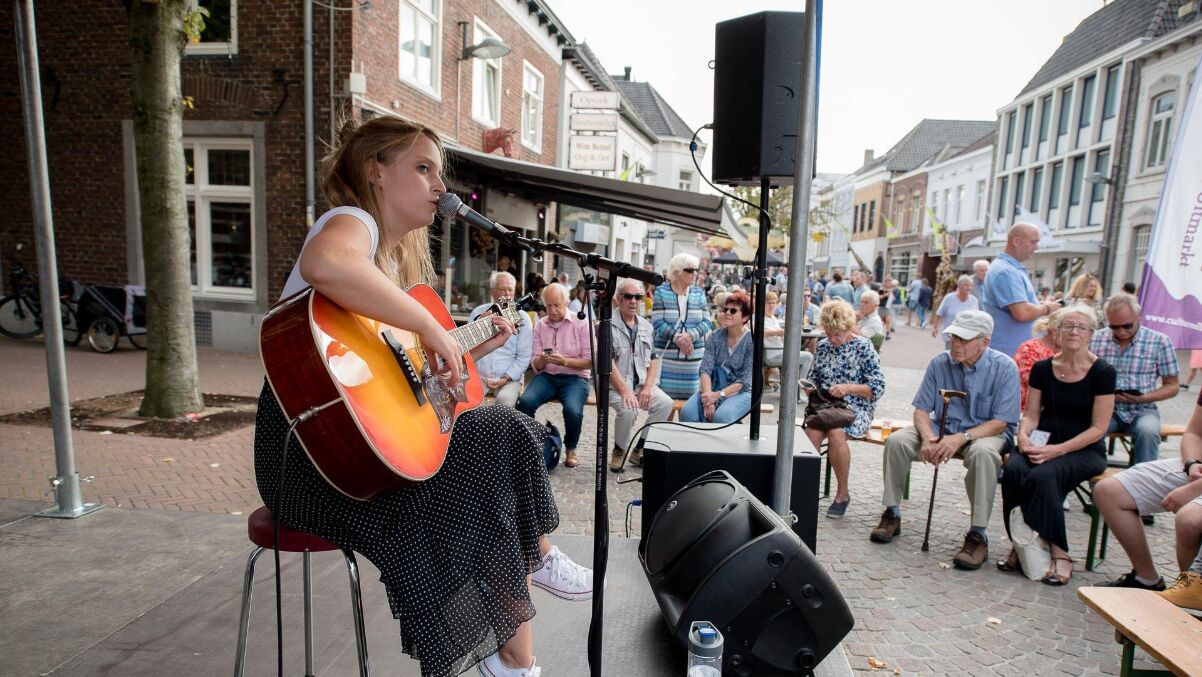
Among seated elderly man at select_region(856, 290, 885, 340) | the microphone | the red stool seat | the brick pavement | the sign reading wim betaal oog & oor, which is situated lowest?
the brick pavement

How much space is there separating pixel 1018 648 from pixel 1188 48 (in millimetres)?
21611

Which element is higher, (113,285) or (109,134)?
(109,134)

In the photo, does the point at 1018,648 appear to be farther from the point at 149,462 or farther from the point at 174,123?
the point at 174,123

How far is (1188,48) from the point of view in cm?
1720

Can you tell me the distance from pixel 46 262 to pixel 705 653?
150 inches

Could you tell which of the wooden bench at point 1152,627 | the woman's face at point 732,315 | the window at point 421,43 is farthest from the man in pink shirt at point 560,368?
the window at point 421,43

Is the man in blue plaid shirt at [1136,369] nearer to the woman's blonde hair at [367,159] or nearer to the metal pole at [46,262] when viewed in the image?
the woman's blonde hair at [367,159]

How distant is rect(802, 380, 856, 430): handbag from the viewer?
Result: 4.39 meters

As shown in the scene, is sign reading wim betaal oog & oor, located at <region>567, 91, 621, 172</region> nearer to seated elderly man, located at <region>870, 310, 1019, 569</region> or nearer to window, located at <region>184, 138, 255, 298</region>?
window, located at <region>184, 138, 255, 298</region>

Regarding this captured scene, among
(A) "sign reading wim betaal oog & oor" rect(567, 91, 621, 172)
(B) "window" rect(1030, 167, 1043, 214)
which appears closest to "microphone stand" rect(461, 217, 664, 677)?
(A) "sign reading wim betaal oog & oor" rect(567, 91, 621, 172)

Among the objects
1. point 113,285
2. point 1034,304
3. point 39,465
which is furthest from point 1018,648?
point 113,285

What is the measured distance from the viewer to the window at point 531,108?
1429cm

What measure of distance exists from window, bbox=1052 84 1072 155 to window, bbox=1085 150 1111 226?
61.8 inches

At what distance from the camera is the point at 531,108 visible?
14891 millimetres
